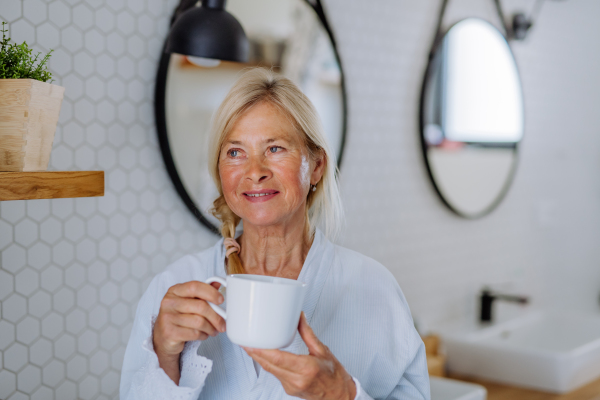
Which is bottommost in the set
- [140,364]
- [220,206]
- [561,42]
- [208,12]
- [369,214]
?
[140,364]

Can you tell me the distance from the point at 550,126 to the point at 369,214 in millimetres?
1395

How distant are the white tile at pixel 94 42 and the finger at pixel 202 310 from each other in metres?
0.72

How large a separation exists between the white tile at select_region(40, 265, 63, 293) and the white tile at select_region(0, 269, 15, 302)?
0.21 ft

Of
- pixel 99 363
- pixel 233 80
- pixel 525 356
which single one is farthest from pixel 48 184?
pixel 525 356

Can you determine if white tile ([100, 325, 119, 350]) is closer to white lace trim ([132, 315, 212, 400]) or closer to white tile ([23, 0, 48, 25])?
white lace trim ([132, 315, 212, 400])

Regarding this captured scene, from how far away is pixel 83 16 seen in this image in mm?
1283

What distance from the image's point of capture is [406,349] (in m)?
1.10

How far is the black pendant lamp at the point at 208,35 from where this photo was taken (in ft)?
3.95

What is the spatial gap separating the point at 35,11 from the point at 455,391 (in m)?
1.45

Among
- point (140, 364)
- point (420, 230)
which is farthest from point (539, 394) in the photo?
point (140, 364)

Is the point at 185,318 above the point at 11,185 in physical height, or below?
below

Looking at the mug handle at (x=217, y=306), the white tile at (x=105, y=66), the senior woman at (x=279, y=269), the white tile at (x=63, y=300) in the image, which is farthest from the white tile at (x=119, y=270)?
the mug handle at (x=217, y=306)

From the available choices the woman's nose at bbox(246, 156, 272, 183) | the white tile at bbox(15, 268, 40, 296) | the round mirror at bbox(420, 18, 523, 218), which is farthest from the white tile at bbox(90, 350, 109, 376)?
the round mirror at bbox(420, 18, 523, 218)

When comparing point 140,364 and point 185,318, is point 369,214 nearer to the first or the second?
point 140,364
